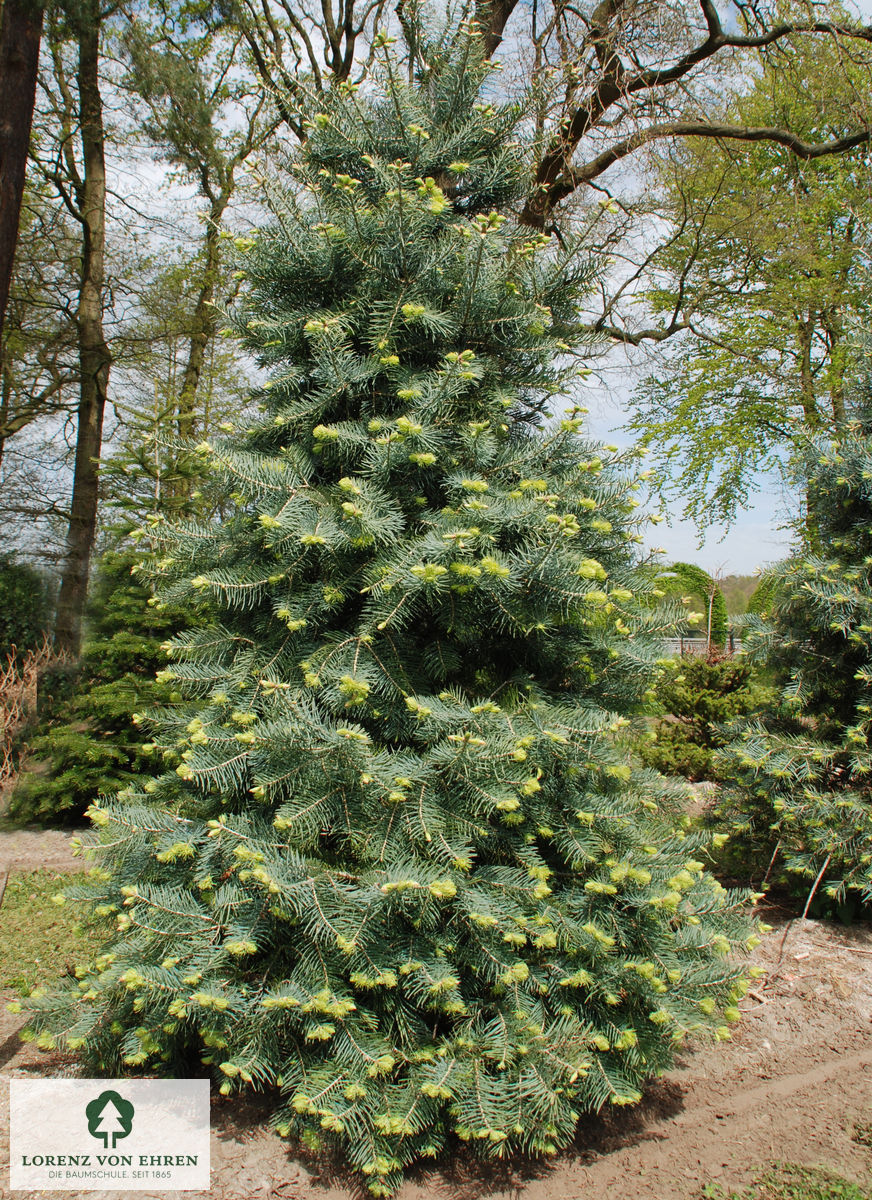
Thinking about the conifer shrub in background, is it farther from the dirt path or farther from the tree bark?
the tree bark

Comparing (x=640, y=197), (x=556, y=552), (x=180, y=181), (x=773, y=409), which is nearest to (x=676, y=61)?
(x=640, y=197)

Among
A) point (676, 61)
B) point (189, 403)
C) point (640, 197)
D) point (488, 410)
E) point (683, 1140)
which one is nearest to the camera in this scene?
point (683, 1140)

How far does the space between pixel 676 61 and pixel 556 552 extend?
6554 millimetres

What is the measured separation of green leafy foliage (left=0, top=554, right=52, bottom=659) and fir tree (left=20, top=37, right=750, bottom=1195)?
10.0 metres

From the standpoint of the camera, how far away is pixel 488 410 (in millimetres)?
2857

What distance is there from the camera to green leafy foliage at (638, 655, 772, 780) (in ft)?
25.3

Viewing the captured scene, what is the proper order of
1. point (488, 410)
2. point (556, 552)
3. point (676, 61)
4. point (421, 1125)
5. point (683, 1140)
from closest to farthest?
point (421, 1125) → point (556, 552) → point (683, 1140) → point (488, 410) → point (676, 61)

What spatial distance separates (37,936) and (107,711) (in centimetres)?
223

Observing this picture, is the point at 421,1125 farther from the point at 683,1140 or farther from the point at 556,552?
the point at 556,552

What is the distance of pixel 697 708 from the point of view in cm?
811

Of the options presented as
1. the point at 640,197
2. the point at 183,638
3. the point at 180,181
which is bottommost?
the point at 183,638

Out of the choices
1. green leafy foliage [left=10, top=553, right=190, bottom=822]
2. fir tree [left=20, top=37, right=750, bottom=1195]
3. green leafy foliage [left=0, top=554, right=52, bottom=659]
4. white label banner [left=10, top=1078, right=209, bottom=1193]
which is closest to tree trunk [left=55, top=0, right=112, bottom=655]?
green leafy foliage [left=0, top=554, right=52, bottom=659]

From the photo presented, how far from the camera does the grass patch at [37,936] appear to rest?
378 cm

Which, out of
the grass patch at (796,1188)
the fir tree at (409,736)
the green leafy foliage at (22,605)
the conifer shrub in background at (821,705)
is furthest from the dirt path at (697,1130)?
the green leafy foliage at (22,605)
